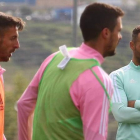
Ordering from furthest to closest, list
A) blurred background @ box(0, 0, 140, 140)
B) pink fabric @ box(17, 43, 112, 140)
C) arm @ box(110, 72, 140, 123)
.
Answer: blurred background @ box(0, 0, 140, 140), arm @ box(110, 72, 140, 123), pink fabric @ box(17, 43, 112, 140)

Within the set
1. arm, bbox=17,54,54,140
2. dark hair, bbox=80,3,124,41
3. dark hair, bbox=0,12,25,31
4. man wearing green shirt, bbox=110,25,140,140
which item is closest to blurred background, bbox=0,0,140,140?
man wearing green shirt, bbox=110,25,140,140

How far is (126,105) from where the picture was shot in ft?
17.5

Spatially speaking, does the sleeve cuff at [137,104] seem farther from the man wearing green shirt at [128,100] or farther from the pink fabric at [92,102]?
the pink fabric at [92,102]

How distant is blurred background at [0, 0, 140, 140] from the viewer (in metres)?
9.68

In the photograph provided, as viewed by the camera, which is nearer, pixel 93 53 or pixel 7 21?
pixel 93 53

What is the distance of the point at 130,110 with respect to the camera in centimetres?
528

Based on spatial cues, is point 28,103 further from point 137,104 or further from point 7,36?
point 137,104

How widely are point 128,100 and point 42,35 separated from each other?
5.07 meters

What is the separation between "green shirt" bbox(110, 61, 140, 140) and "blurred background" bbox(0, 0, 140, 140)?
13.2 ft

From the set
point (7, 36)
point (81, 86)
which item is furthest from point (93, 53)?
point (7, 36)

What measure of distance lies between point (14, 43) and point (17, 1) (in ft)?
18.8

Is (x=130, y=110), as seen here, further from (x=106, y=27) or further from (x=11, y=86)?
(x=11, y=86)

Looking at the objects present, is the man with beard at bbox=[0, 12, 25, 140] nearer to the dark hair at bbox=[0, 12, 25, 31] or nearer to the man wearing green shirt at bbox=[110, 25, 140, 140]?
the dark hair at bbox=[0, 12, 25, 31]

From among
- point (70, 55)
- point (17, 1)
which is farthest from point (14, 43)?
point (17, 1)
